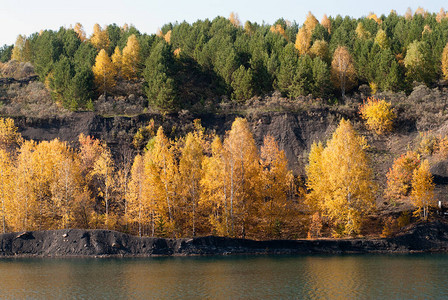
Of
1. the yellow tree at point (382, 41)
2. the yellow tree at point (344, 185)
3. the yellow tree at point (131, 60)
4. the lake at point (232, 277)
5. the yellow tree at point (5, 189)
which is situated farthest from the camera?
the yellow tree at point (131, 60)

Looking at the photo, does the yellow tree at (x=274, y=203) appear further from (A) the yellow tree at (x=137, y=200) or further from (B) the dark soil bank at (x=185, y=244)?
(A) the yellow tree at (x=137, y=200)

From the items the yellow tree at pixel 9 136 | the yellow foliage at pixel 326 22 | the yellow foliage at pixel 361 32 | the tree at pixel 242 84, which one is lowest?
the yellow tree at pixel 9 136

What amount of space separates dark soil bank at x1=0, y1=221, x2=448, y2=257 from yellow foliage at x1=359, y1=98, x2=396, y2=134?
99.3 ft

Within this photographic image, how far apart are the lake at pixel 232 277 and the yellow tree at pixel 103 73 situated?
50617mm

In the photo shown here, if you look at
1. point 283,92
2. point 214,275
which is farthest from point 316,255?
point 283,92

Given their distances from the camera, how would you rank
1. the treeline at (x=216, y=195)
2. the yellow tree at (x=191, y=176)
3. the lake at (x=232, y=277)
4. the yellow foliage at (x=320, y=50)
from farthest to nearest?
the yellow foliage at (x=320, y=50) → the yellow tree at (x=191, y=176) → the treeline at (x=216, y=195) → the lake at (x=232, y=277)

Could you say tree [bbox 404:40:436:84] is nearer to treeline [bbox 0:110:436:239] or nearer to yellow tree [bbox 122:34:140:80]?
treeline [bbox 0:110:436:239]

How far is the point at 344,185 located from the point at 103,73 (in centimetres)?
5726

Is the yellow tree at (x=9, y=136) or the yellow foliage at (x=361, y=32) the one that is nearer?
the yellow tree at (x=9, y=136)

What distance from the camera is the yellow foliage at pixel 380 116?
7450cm

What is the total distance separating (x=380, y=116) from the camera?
74500 millimetres

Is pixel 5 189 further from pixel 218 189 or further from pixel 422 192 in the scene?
pixel 422 192

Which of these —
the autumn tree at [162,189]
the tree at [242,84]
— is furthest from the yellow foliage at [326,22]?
the autumn tree at [162,189]

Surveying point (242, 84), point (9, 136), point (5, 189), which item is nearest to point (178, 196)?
point (5, 189)
